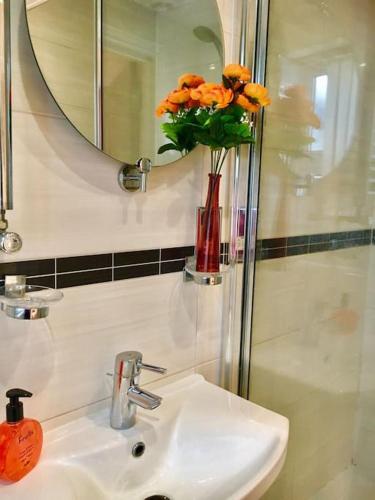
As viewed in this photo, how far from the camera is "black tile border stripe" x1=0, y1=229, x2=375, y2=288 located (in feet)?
2.84

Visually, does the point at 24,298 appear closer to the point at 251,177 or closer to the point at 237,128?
the point at 237,128

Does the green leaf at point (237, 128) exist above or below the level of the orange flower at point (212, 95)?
below

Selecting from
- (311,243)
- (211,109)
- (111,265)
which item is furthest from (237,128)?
(311,243)

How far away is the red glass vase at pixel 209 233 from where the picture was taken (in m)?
1.12

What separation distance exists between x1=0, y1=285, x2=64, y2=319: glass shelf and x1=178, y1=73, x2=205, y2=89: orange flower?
0.57 meters

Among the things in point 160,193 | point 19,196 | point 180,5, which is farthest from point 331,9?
point 19,196

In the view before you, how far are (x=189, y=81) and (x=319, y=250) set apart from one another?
A: 0.84 metres

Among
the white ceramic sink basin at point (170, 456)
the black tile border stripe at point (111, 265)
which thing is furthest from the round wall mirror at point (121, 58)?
the white ceramic sink basin at point (170, 456)

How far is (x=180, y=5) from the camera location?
1.06 metres

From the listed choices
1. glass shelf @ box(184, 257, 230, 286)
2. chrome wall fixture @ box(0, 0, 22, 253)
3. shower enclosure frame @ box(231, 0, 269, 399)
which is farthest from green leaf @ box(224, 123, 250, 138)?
chrome wall fixture @ box(0, 0, 22, 253)

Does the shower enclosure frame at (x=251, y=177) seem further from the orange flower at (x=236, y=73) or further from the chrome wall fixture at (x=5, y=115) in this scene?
the chrome wall fixture at (x=5, y=115)

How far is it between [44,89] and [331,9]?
44.4 inches

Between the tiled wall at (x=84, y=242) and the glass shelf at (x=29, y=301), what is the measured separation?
6 cm

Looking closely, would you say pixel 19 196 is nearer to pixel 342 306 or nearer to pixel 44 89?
pixel 44 89
